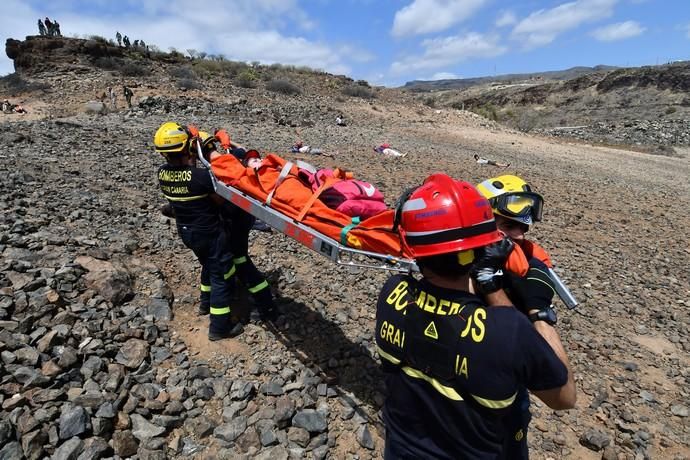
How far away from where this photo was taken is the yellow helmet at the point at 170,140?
3.67 m

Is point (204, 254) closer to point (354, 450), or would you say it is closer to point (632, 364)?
point (354, 450)

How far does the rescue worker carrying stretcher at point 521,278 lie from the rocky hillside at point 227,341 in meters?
1.27

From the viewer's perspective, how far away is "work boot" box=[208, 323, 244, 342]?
389 cm

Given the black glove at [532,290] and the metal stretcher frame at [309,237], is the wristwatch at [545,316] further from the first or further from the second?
the metal stretcher frame at [309,237]

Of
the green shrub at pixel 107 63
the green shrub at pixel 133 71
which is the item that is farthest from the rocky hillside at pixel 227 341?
the green shrub at pixel 107 63

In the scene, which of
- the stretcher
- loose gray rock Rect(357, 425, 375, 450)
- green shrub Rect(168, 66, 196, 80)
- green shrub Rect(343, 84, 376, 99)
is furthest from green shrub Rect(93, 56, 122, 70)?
loose gray rock Rect(357, 425, 375, 450)

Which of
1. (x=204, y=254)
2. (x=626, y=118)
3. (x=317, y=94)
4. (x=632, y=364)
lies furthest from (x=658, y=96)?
(x=204, y=254)

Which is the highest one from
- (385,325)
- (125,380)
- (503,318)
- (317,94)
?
(317,94)

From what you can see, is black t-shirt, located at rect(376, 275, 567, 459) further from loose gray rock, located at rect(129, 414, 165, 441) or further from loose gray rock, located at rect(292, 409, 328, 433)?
loose gray rock, located at rect(129, 414, 165, 441)

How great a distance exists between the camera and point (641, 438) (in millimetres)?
3316

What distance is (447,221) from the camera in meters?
1.48

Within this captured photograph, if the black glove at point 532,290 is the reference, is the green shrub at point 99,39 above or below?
above

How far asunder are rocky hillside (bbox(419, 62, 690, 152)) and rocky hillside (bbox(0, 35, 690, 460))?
693 inches

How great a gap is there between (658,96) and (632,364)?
43.1 metres
